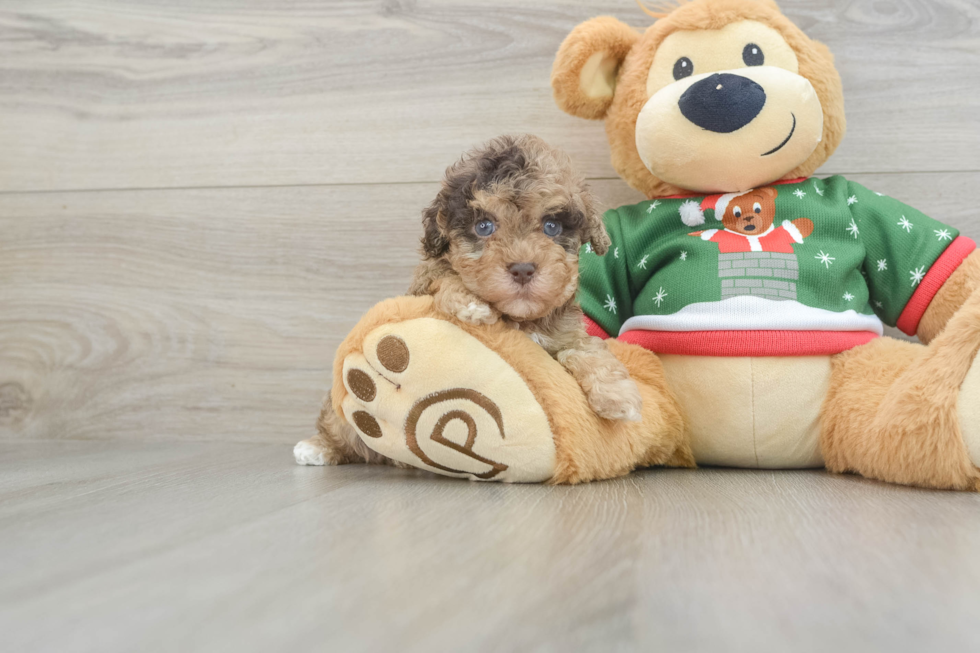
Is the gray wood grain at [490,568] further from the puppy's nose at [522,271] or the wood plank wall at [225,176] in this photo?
the wood plank wall at [225,176]

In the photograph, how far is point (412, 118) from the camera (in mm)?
1291

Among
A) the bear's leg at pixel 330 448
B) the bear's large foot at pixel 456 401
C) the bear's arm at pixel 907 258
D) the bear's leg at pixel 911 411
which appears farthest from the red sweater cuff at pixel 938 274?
the bear's leg at pixel 330 448

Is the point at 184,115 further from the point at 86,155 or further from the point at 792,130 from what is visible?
the point at 792,130

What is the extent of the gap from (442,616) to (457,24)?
1.10 metres

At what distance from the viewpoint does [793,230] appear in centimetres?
99

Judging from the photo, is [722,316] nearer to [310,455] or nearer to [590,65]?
[590,65]

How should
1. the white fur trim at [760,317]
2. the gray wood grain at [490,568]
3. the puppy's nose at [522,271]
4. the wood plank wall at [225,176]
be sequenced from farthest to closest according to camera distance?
the wood plank wall at [225,176] → the white fur trim at [760,317] → the puppy's nose at [522,271] → the gray wood grain at [490,568]

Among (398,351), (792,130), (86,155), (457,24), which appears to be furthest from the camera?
(86,155)

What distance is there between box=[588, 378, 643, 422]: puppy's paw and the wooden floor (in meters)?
0.08

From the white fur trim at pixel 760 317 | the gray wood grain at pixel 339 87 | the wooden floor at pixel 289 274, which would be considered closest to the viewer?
the wooden floor at pixel 289 274

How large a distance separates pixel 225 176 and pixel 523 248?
800 mm

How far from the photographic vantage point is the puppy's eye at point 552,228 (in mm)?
796

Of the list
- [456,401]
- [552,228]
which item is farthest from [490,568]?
[552,228]

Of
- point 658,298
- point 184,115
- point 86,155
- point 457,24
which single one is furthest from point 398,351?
point 86,155
